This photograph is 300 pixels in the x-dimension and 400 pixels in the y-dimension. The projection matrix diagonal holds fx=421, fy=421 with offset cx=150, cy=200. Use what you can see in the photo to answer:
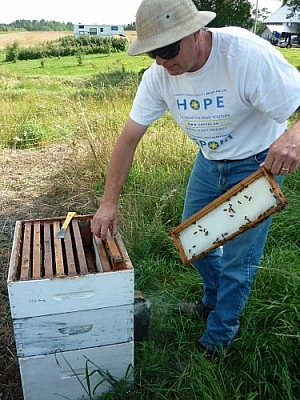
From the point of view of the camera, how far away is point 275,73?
5.88 feet

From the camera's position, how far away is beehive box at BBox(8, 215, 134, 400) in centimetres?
179

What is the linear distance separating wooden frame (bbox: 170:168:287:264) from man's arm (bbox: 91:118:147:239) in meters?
0.37

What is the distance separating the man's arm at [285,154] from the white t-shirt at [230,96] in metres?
0.24

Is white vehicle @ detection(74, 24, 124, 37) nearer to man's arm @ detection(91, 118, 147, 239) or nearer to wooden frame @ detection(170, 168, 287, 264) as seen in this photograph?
man's arm @ detection(91, 118, 147, 239)

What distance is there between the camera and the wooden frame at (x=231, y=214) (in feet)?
5.68

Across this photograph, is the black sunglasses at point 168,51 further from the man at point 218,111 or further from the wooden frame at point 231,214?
the wooden frame at point 231,214

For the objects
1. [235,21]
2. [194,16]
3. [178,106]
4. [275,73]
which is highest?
[194,16]

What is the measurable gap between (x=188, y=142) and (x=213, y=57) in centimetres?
308

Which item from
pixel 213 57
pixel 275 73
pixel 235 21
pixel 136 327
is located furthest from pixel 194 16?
pixel 235 21

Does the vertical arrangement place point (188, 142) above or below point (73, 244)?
below

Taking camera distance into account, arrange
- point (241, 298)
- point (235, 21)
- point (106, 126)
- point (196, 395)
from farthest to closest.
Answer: point (235, 21) → point (106, 126) → point (241, 298) → point (196, 395)

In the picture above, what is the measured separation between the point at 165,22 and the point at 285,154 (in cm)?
73

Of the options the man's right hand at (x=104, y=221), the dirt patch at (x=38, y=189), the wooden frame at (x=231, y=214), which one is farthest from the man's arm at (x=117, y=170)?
the dirt patch at (x=38, y=189)

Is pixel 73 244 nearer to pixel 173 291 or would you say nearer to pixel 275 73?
pixel 173 291
